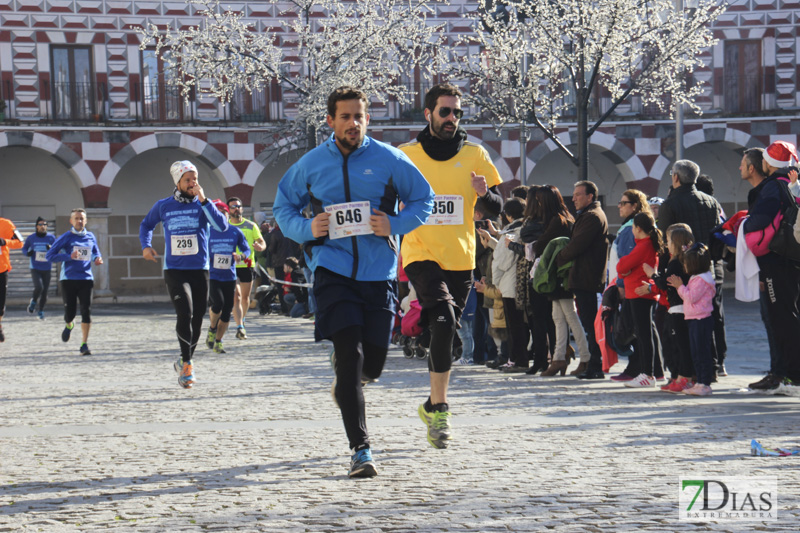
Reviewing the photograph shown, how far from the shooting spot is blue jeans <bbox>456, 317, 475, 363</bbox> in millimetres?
13055

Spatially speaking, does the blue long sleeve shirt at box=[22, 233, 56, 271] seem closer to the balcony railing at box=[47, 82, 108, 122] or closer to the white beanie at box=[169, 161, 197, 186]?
the balcony railing at box=[47, 82, 108, 122]

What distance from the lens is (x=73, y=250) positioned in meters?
16.2

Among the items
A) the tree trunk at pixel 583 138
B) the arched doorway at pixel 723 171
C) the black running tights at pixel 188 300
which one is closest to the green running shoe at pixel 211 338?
the black running tights at pixel 188 300

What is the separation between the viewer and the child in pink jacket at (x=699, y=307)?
9.91 metres

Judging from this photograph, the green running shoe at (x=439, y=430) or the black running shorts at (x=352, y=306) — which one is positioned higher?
the black running shorts at (x=352, y=306)

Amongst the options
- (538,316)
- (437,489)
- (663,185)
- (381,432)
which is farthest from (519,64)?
(437,489)

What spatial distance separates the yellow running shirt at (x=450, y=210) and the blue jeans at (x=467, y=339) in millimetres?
5335

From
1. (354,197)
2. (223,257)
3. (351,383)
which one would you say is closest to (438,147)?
(354,197)

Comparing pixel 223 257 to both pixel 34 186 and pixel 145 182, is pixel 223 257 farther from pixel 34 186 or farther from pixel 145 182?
pixel 145 182

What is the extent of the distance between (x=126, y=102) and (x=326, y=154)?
29.0 metres

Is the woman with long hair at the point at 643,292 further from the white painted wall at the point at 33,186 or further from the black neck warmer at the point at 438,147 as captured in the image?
the white painted wall at the point at 33,186

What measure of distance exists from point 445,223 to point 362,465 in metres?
2.04

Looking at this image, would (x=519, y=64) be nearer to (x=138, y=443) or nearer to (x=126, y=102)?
(x=126, y=102)

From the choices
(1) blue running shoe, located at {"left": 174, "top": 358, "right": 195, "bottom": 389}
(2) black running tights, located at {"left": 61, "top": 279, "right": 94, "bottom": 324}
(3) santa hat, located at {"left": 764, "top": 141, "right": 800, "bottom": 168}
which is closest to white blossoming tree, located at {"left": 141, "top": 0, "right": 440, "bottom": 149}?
(2) black running tights, located at {"left": 61, "top": 279, "right": 94, "bottom": 324}
